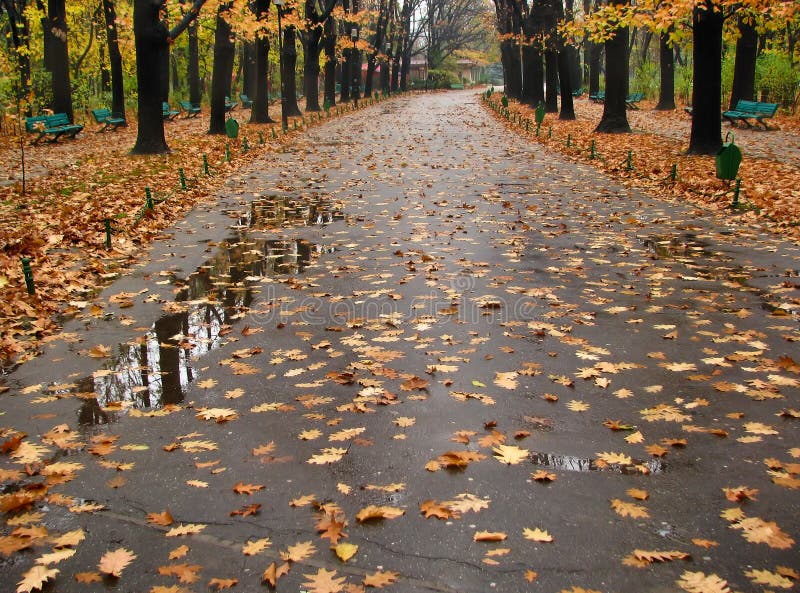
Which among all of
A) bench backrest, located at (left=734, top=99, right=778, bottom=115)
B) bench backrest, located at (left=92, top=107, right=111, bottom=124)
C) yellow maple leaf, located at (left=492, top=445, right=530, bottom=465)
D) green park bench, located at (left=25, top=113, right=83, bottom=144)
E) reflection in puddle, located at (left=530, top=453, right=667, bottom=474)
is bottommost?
reflection in puddle, located at (left=530, top=453, right=667, bottom=474)

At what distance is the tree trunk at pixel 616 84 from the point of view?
72.9ft

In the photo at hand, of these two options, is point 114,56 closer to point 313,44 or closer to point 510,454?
point 313,44

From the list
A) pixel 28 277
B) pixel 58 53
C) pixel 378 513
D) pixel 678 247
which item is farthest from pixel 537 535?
pixel 58 53

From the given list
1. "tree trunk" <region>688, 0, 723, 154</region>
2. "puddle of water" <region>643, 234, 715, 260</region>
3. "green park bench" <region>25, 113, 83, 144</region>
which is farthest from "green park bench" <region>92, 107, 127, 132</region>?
"puddle of water" <region>643, 234, 715, 260</region>

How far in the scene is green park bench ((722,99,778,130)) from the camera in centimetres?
2288

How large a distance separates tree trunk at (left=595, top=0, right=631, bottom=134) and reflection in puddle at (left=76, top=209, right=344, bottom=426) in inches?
640

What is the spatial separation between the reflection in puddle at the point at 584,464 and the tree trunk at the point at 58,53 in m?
25.0

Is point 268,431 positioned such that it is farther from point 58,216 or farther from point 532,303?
point 58,216

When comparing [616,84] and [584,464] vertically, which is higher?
[616,84]

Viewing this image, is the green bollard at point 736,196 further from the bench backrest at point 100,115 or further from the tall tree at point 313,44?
the tall tree at point 313,44

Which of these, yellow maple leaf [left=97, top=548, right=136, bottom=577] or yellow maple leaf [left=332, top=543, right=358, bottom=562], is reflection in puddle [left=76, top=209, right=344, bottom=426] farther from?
yellow maple leaf [left=332, top=543, right=358, bottom=562]

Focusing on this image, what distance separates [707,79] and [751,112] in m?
9.18

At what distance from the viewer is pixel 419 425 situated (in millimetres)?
4391

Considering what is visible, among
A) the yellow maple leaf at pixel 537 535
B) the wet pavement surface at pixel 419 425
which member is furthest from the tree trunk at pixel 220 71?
the yellow maple leaf at pixel 537 535
